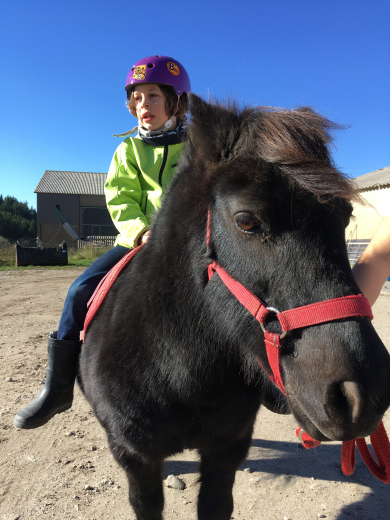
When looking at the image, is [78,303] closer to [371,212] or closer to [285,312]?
[285,312]

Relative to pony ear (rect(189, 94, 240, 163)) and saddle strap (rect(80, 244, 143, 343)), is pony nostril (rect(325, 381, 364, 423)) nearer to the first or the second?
pony ear (rect(189, 94, 240, 163))

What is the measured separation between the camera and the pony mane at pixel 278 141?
54.6 inches

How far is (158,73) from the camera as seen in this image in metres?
2.78

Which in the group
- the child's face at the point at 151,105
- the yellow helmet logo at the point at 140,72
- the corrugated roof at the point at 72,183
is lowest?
the child's face at the point at 151,105

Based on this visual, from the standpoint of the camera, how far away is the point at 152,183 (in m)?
2.86

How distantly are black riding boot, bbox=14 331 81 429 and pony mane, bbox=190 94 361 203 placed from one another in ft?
6.04

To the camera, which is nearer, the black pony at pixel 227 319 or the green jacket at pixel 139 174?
the black pony at pixel 227 319

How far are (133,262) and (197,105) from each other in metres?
1.07

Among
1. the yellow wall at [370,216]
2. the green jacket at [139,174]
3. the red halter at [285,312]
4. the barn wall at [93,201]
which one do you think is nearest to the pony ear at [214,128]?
the red halter at [285,312]

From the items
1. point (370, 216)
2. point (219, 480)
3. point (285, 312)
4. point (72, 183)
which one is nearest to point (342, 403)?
point (285, 312)

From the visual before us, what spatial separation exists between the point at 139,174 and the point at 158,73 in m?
0.80

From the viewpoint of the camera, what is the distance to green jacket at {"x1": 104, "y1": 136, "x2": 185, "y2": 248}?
2785 mm

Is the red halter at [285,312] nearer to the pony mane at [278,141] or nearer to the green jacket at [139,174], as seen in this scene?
the pony mane at [278,141]

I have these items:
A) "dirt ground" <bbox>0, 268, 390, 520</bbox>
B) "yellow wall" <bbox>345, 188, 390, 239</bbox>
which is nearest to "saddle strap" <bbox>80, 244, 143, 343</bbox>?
"dirt ground" <bbox>0, 268, 390, 520</bbox>
